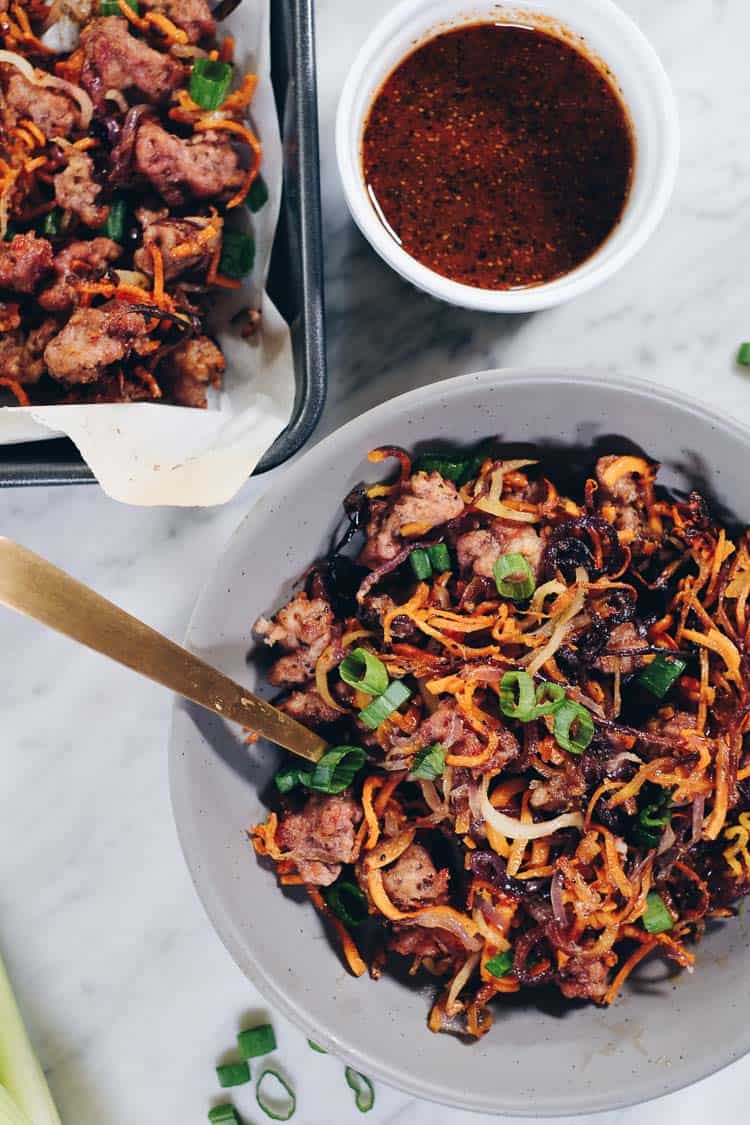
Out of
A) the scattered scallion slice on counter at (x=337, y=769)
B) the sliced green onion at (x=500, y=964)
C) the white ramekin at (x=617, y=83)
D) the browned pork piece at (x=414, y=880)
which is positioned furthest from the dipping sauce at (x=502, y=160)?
the sliced green onion at (x=500, y=964)

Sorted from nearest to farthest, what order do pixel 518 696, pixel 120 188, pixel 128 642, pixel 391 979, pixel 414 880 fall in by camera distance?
pixel 128 642 → pixel 518 696 → pixel 414 880 → pixel 391 979 → pixel 120 188

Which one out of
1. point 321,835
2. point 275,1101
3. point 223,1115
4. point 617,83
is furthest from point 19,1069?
point 617,83

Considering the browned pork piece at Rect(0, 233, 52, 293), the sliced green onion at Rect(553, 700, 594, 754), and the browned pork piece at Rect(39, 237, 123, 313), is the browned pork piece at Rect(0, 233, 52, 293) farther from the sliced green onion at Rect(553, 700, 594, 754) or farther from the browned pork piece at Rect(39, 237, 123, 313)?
the sliced green onion at Rect(553, 700, 594, 754)

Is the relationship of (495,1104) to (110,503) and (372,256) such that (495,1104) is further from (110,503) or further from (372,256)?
(372,256)

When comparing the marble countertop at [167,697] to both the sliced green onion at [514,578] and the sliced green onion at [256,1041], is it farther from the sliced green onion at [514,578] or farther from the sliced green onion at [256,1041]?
the sliced green onion at [514,578]

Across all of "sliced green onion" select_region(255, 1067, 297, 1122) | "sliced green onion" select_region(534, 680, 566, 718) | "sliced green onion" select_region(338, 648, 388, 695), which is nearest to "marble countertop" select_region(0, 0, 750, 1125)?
"sliced green onion" select_region(255, 1067, 297, 1122)

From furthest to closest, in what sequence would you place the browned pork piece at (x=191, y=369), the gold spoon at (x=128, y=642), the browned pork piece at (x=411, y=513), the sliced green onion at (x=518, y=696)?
the browned pork piece at (x=191, y=369), the browned pork piece at (x=411, y=513), the sliced green onion at (x=518, y=696), the gold spoon at (x=128, y=642)

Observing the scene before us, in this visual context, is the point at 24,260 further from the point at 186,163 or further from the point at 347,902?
the point at 347,902
